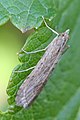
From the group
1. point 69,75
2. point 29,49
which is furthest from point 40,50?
point 69,75

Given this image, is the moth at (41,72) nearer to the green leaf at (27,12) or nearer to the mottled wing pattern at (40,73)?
the mottled wing pattern at (40,73)

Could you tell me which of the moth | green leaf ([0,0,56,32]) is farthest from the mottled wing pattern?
green leaf ([0,0,56,32])

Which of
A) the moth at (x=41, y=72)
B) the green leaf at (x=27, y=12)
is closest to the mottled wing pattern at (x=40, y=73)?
the moth at (x=41, y=72)

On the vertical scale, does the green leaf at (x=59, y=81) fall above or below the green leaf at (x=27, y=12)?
below

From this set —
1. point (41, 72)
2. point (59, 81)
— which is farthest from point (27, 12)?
point (59, 81)

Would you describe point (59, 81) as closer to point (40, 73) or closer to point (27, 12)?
point (40, 73)

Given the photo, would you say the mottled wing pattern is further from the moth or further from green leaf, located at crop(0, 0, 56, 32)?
green leaf, located at crop(0, 0, 56, 32)
